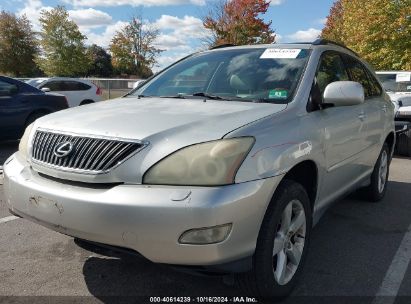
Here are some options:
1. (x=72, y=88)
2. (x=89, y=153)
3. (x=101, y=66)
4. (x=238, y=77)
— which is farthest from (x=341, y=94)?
(x=101, y=66)

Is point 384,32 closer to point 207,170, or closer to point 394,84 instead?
point 394,84

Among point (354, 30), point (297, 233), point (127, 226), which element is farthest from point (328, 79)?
point (354, 30)

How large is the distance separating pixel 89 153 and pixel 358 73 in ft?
10.5

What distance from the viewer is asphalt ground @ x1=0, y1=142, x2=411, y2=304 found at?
2979 mm

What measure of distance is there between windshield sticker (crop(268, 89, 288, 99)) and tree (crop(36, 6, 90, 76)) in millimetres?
37443

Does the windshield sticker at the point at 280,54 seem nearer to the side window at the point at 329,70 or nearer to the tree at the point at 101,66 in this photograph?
the side window at the point at 329,70

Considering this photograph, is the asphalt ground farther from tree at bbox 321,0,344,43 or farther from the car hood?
tree at bbox 321,0,344,43

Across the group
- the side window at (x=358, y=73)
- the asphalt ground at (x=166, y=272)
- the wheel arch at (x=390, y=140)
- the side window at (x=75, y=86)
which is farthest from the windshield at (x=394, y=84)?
the side window at (x=75, y=86)

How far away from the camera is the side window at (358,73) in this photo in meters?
4.52

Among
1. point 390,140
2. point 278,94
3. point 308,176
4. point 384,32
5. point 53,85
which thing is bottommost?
point 53,85

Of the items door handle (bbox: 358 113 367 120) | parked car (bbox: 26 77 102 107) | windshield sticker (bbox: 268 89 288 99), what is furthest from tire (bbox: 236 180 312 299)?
parked car (bbox: 26 77 102 107)

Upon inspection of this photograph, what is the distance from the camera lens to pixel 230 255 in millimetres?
2426

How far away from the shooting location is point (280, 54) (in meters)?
3.79

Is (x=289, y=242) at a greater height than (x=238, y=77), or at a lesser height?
lesser
